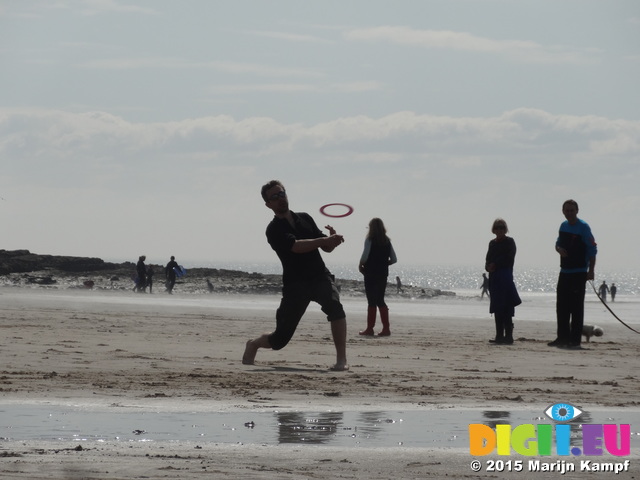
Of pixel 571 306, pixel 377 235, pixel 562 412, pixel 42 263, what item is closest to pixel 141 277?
pixel 42 263

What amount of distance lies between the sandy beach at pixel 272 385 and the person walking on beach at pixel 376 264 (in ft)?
1.60

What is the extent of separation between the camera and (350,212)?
33.5 ft

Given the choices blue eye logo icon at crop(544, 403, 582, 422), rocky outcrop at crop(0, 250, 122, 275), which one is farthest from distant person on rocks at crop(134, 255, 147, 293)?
blue eye logo icon at crop(544, 403, 582, 422)

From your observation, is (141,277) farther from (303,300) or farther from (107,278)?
(303,300)

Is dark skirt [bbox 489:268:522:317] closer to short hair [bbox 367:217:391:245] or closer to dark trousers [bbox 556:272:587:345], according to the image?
dark trousers [bbox 556:272:587:345]

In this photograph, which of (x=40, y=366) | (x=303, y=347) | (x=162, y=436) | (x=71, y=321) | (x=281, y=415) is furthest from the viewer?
(x=71, y=321)

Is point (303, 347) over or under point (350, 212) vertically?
under

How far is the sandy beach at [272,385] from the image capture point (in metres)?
5.43

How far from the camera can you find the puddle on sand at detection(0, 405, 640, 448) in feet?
20.3

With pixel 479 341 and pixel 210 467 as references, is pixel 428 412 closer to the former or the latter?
pixel 210 467

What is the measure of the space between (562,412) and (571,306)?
6543 mm

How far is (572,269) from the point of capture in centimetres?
1370

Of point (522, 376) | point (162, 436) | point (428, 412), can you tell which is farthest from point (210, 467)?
point (522, 376)

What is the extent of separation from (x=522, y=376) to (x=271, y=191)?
2.76 meters
